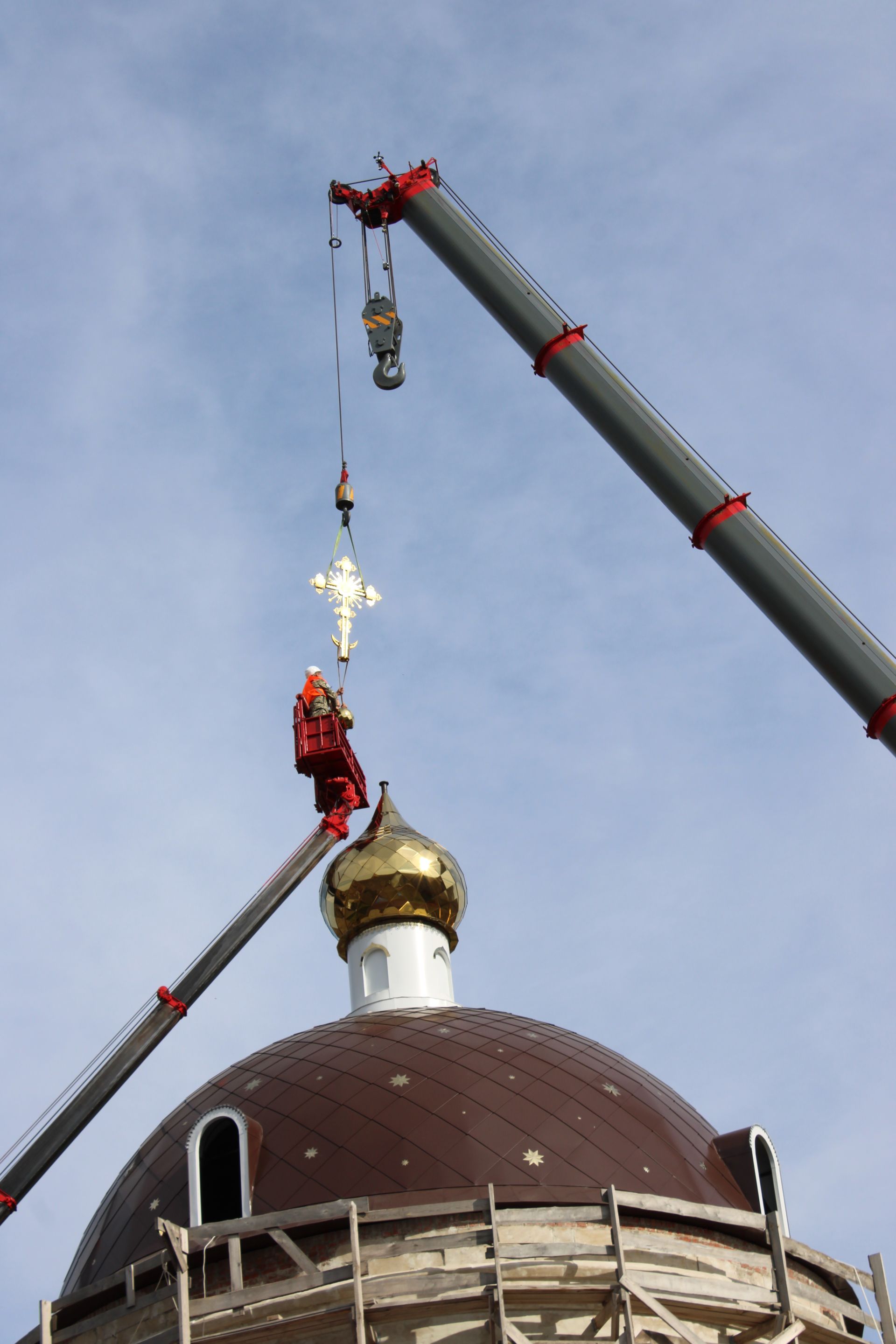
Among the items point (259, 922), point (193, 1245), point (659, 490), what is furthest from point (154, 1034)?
point (659, 490)

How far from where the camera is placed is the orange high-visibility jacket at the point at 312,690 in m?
20.0

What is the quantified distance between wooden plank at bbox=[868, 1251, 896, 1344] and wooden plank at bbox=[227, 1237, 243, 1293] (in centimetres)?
527

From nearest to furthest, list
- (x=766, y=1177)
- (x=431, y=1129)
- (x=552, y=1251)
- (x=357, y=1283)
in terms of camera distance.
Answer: (x=357, y=1283) < (x=552, y=1251) < (x=431, y=1129) < (x=766, y=1177)

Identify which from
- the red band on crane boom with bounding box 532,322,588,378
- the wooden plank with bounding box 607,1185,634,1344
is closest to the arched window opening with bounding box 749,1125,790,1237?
the wooden plank with bounding box 607,1185,634,1344

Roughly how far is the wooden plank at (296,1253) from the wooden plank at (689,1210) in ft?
7.12

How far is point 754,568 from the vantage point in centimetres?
1333

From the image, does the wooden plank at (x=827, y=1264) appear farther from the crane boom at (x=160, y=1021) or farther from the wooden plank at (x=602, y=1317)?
the crane boom at (x=160, y=1021)

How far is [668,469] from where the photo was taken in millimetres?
14234

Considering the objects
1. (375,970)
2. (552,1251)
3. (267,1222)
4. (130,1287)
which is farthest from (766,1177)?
(130,1287)

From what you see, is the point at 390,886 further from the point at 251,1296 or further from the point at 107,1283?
the point at 251,1296

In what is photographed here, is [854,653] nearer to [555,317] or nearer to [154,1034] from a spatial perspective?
[555,317]

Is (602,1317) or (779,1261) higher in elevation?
(779,1261)

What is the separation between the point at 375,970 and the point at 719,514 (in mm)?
7389

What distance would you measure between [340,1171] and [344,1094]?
3.12 feet
